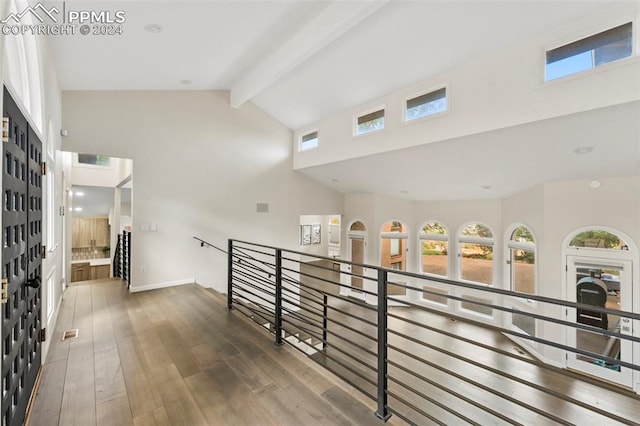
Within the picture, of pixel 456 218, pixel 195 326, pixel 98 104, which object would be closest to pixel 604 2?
pixel 456 218

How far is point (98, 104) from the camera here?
491 cm

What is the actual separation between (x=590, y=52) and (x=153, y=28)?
4907mm

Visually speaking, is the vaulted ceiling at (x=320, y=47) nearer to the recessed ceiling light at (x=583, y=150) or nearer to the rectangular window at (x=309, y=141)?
the recessed ceiling light at (x=583, y=150)

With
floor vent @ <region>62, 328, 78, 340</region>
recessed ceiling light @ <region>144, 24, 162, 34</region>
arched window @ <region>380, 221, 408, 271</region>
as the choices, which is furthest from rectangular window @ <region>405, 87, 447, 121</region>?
floor vent @ <region>62, 328, 78, 340</region>

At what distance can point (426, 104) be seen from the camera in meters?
4.86

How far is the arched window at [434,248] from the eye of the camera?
814 centimetres

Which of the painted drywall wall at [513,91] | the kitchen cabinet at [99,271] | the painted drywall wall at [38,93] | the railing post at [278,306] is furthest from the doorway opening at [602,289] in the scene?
the kitchen cabinet at [99,271]

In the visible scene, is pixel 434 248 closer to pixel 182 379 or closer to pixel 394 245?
pixel 394 245

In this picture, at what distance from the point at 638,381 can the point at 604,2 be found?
5582 mm

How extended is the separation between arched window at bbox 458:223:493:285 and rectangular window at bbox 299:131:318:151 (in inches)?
170

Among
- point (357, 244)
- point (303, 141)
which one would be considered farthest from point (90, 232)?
point (357, 244)

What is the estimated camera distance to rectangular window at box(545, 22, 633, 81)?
10.6 ft

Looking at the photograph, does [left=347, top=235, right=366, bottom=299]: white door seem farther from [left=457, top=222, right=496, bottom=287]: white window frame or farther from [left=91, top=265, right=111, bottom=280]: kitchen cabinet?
[left=91, top=265, right=111, bottom=280]: kitchen cabinet

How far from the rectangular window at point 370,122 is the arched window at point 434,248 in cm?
375
